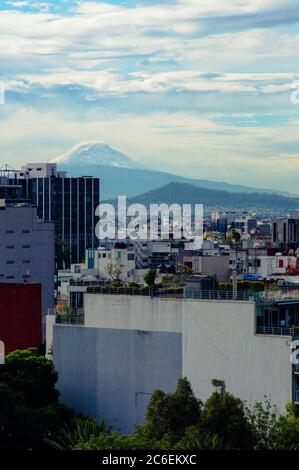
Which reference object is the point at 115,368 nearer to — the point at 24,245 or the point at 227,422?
the point at 227,422

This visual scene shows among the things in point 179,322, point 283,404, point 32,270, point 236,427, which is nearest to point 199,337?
point 179,322

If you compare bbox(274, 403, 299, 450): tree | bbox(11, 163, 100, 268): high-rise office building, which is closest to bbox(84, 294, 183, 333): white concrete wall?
bbox(274, 403, 299, 450): tree

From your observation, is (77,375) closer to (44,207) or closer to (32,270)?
(32,270)

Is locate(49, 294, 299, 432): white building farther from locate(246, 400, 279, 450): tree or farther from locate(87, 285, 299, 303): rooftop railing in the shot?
locate(246, 400, 279, 450): tree

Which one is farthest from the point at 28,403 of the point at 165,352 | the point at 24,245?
the point at 24,245

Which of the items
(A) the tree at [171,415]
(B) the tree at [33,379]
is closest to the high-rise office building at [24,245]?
(B) the tree at [33,379]

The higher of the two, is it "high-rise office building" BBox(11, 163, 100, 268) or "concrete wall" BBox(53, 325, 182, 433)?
"high-rise office building" BBox(11, 163, 100, 268)

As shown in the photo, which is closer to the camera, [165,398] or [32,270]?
[165,398]
